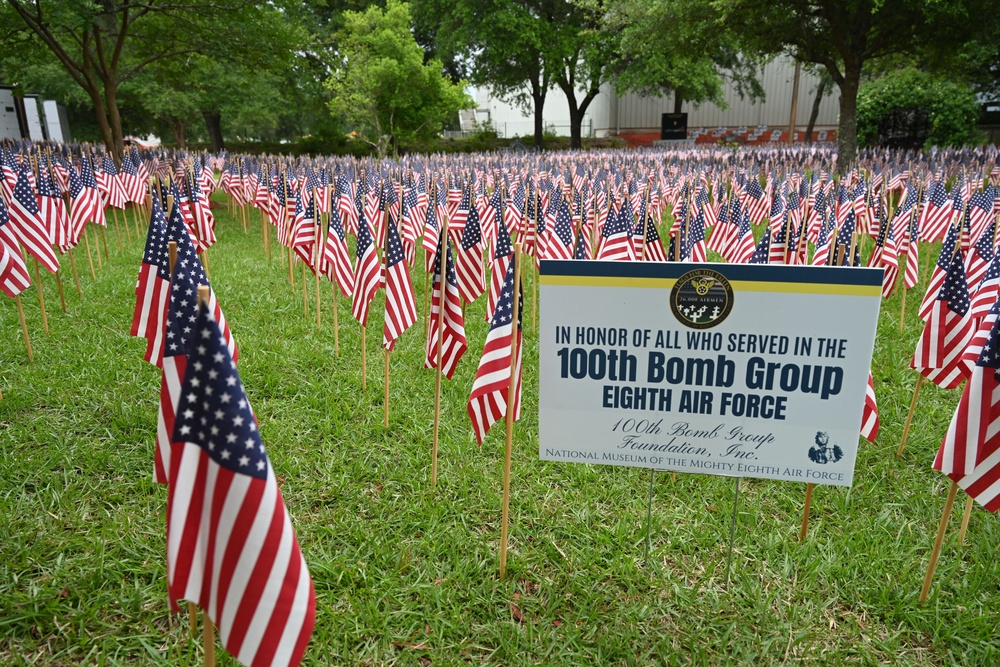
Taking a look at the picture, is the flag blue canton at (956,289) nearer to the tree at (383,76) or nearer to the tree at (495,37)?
the tree at (383,76)

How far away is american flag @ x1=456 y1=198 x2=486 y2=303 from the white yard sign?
3.14 meters

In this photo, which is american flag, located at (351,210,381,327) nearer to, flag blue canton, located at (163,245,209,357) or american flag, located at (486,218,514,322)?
american flag, located at (486,218,514,322)

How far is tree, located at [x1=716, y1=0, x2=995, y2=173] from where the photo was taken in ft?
54.9

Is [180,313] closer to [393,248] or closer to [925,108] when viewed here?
[393,248]

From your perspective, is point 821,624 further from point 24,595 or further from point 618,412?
point 24,595

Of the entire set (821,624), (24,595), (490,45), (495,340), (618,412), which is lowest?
(821,624)

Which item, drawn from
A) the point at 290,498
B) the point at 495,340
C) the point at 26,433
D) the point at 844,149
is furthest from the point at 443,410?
the point at 844,149

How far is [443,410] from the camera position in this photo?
5754 mm

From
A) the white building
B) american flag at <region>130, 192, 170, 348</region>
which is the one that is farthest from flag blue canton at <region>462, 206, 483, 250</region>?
the white building

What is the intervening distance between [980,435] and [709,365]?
1304mm

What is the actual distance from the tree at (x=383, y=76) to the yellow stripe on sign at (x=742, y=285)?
23.5 meters

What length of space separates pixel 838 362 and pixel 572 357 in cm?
118

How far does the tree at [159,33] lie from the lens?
1588 centimetres

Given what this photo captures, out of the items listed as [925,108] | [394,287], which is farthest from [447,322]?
[925,108]
